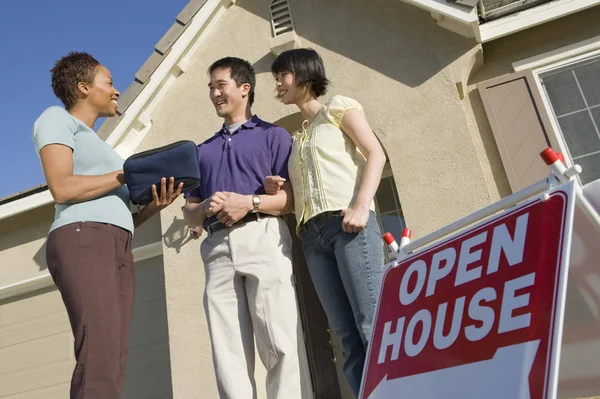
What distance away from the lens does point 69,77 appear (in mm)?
2891

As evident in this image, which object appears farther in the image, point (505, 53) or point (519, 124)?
point (505, 53)

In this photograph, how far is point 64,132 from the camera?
2621mm

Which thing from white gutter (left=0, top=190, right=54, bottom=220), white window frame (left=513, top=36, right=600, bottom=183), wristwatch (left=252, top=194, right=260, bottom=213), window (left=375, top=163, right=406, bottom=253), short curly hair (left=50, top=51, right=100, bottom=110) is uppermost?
white gutter (left=0, top=190, right=54, bottom=220)

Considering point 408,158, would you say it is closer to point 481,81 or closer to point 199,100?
point 481,81

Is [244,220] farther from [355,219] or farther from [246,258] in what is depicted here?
[355,219]

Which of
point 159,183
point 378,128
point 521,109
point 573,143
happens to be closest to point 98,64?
point 159,183

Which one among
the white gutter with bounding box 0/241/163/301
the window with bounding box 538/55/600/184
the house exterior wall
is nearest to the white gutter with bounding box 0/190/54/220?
the white gutter with bounding box 0/241/163/301

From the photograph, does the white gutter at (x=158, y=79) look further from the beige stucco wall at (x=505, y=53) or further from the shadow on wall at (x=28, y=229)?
the beige stucco wall at (x=505, y=53)

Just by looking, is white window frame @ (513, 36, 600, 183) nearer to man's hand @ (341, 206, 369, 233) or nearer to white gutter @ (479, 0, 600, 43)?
white gutter @ (479, 0, 600, 43)

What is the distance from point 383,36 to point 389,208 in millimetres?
1719

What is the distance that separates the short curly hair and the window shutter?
11.7 feet

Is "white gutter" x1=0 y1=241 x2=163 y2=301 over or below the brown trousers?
over

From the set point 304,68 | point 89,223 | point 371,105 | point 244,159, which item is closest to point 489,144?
point 371,105

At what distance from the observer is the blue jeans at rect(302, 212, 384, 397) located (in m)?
2.55
